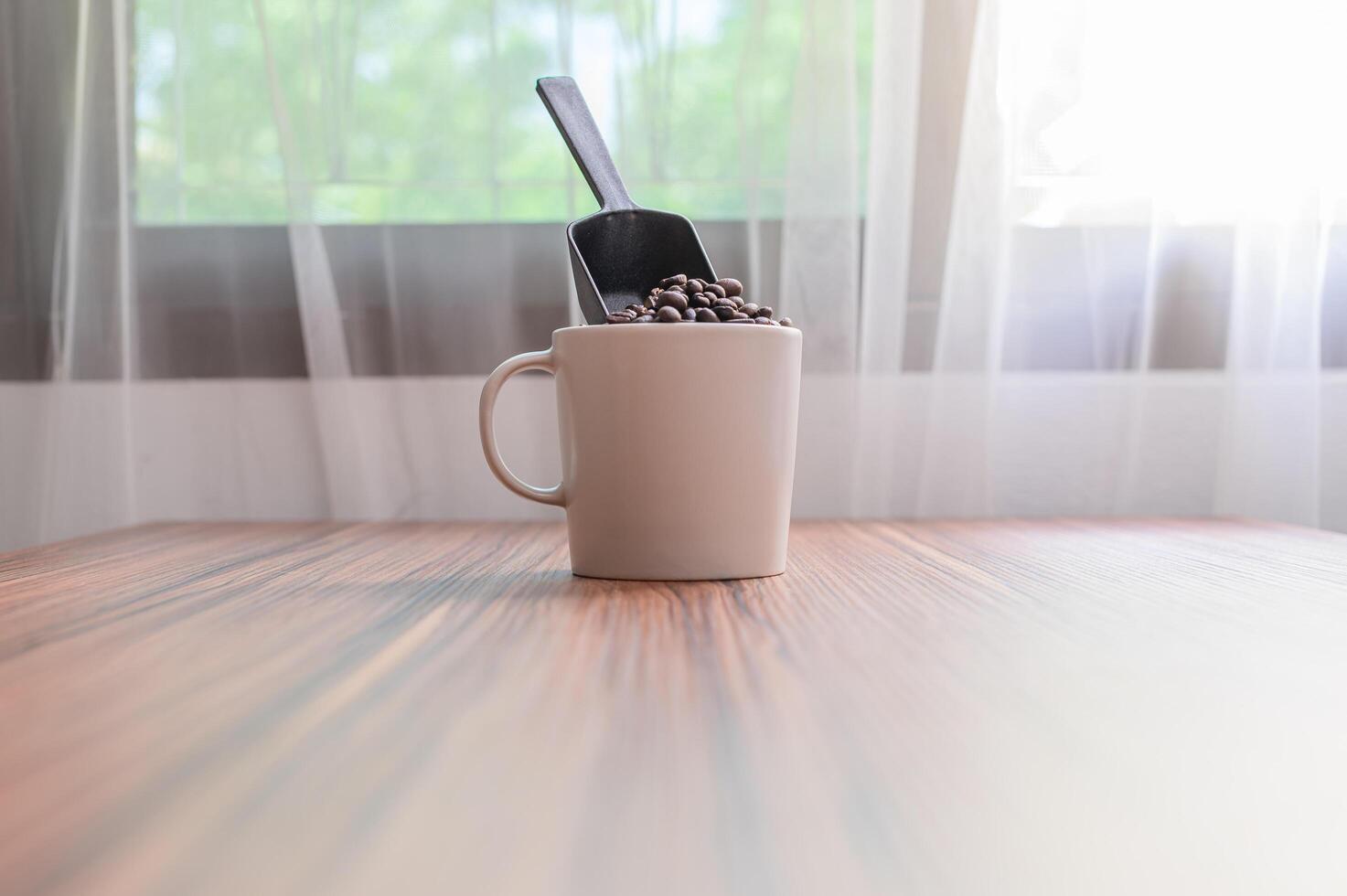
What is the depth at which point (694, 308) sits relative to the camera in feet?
1.62

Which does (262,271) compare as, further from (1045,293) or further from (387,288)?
(1045,293)

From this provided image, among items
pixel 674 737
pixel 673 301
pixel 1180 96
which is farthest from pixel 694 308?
pixel 1180 96

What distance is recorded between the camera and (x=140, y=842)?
0.60ft

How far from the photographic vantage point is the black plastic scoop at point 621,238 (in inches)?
23.1

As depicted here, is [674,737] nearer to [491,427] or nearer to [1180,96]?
[491,427]

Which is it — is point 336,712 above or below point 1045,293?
below

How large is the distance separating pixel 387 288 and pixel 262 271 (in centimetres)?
14

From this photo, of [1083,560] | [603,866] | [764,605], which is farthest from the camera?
[1083,560]

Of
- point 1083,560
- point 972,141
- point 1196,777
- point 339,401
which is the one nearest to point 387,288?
point 339,401

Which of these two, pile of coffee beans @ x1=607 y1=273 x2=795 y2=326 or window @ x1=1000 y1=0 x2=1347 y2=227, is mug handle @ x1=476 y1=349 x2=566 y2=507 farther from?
window @ x1=1000 y1=0 x2=1347 y2=227

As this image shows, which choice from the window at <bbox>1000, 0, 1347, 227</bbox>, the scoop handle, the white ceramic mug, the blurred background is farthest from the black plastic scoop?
the window at <bbox>1000, 0, 1347, 227</bbox>

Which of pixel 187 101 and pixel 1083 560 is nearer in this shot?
pixel 1083 560

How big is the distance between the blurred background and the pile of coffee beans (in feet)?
1.83

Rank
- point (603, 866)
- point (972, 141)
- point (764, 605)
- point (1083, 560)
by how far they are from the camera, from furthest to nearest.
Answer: point (972, 141) → point (1083, 560) → point (764, 605) → point (603, 866)
